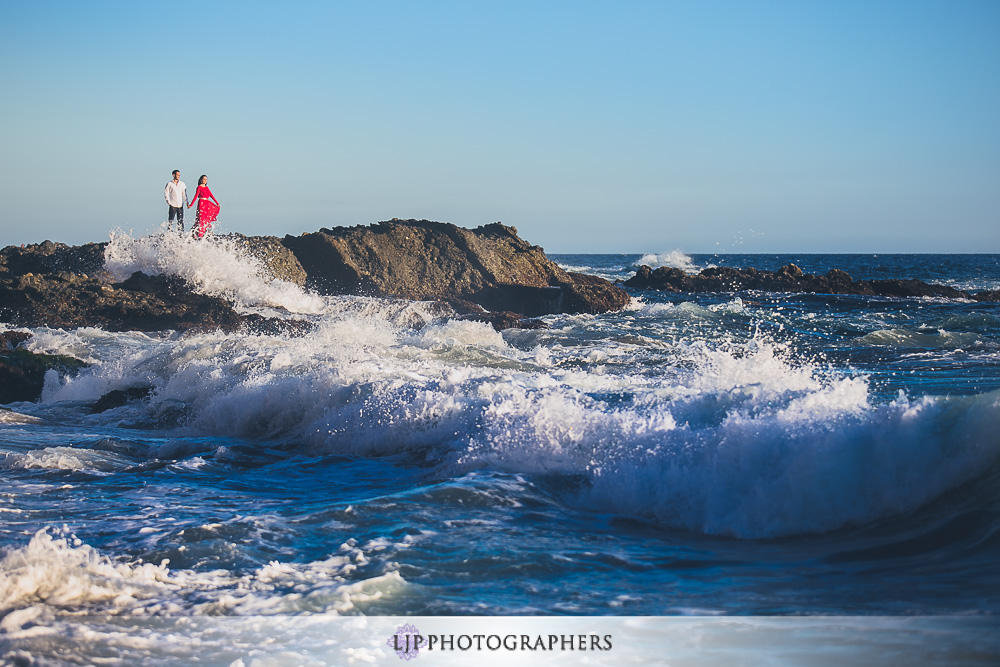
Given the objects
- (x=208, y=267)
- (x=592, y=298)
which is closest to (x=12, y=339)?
(x=208, y=267)

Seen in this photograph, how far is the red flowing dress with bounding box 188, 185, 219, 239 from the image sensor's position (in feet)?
53.9

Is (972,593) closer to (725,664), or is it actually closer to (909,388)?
(725,664)

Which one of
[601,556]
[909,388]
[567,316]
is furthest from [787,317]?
[601,556]

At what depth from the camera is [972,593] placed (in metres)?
3.57

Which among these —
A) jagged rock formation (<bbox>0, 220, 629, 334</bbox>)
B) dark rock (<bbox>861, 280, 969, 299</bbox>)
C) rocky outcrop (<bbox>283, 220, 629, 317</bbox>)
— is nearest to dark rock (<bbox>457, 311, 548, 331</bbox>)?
jagged rock formation (<bbox>0, 220, 629, 334</bbox>)

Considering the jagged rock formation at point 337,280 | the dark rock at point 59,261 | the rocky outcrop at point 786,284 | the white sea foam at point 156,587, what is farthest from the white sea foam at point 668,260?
the white sea foam at point 156,587

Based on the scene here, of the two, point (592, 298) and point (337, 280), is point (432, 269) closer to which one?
point (337, 280)

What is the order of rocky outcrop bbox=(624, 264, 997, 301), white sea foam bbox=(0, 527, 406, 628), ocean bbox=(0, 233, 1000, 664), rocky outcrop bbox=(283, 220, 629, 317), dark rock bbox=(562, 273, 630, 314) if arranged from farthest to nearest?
rocky outcrop bbox=(624, 264, 997, 301), dark rock bbox=(562, 273, 630, 314), rocky outcrop bbox=(283, 220, 629, 317), ocean bbox=(0, 233, 1000, 664), white sea foam bbox=(0, 527, 406, 628)

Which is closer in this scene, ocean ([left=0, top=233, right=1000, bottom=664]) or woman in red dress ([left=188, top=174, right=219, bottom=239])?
ocean ([left=0, top=233, right=1000, bottom=664])

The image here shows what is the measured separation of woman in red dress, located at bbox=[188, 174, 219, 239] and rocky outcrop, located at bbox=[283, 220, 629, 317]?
2.27 meters

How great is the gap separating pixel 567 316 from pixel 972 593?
14.9 meters

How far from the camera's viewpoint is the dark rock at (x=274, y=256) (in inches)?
682

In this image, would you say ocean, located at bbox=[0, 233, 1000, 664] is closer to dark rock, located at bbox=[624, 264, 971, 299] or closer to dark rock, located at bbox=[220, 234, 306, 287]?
dark rock, located at bbox=[220, 234, 306, 287]

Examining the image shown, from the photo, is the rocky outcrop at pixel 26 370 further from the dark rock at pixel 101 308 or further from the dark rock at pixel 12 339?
the dark rock at pixel 101 308
